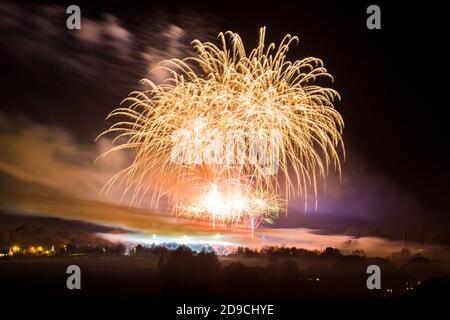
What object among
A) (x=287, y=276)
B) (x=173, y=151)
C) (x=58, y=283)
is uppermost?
(x=173, y=151)

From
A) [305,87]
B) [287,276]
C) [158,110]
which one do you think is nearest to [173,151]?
[158,110]
